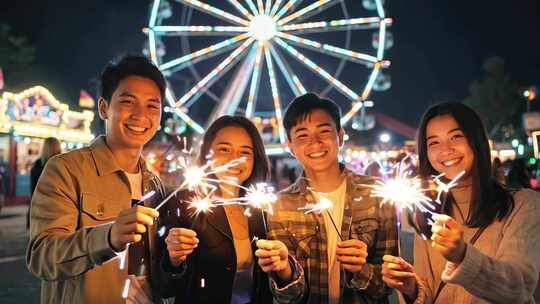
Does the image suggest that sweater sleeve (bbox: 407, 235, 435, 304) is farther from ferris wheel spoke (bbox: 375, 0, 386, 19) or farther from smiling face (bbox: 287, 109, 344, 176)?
ferris wheel spoke (bbox: 375, 0, 386, 19)

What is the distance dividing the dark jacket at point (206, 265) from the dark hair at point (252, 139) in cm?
39

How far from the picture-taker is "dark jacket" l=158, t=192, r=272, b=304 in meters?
2.17

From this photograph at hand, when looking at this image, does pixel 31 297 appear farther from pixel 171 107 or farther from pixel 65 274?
pixel 171 107

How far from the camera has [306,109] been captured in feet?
8.04

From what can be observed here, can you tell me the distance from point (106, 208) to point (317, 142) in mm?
1136

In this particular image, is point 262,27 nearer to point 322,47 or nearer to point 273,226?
point 322,47

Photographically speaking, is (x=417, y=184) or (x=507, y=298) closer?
(x=507, y=298)

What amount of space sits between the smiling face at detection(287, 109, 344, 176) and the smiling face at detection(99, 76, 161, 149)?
808 millimetres

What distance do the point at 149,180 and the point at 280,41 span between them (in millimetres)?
9766

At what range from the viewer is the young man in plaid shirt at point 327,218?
2166 mm

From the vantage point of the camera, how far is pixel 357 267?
186 centimetres

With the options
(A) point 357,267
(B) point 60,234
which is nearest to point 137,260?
(B) point 60,234

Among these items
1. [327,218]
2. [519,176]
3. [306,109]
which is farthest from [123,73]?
[519,176]

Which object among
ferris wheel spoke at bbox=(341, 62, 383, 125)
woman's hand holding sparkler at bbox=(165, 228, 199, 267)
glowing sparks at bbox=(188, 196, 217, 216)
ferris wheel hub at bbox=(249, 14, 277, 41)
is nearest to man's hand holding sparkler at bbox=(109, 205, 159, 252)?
woman's hand holding sparkler at bbox=(165, 228, 199, 267)
